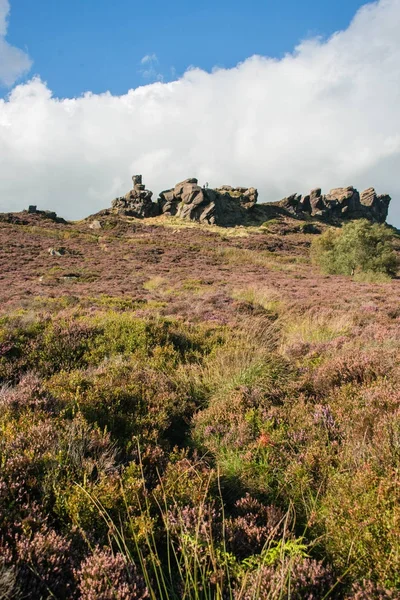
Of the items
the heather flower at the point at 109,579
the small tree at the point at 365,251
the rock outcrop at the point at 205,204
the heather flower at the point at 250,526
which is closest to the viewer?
the heather flower at the point at 109,579

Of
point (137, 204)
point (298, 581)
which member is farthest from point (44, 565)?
point (137, 204)

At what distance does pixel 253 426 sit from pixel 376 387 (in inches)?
68.4

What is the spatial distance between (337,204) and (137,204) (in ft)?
227

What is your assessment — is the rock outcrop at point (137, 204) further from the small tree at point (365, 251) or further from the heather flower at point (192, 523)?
the heather flower at point (192, 523)

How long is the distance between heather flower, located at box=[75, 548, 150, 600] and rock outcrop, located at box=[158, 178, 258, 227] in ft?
241

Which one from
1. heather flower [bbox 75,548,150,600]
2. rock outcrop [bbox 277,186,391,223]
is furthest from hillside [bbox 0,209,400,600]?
rock outcrop [bbox 277,186,391,223]

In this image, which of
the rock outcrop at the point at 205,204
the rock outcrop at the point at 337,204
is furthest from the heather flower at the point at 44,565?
the rock outcrop at the point at 337,204

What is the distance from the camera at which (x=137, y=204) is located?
80.6 metres

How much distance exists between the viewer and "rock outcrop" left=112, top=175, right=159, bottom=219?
78938 mm

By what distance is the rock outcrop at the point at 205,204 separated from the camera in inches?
2963

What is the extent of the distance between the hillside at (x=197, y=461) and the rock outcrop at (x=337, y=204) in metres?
96.9

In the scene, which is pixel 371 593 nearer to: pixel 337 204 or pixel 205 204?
pixel 205 204

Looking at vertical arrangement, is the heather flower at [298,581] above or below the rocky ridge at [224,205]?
below

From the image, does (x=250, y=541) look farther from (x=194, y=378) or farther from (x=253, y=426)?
(x=194, y=378)
